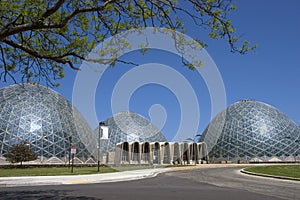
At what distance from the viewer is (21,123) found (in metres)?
50.6

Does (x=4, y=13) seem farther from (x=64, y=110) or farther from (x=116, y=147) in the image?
(x=116, y=147)

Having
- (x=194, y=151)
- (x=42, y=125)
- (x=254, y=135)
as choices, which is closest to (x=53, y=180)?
(x=42, y=125)

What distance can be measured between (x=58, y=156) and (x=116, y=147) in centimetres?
2894

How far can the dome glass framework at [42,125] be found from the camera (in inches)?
1924

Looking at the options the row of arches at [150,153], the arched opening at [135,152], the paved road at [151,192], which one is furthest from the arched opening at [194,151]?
the paved road at [151,192]

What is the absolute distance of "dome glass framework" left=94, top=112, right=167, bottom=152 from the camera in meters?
80.6

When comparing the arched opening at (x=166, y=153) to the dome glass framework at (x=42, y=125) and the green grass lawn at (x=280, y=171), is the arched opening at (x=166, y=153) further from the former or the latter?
the green grass lawn at (x=280, y=171)

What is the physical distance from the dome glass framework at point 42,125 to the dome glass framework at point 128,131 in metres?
19.2

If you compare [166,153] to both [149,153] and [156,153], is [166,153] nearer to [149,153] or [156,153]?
[156,153]

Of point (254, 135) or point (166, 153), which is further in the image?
point (254, 135)

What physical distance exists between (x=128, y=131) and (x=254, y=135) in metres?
35.1

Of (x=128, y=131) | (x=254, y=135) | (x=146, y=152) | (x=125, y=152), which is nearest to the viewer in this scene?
(x=125, y=152)

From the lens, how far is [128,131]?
84.4 metres

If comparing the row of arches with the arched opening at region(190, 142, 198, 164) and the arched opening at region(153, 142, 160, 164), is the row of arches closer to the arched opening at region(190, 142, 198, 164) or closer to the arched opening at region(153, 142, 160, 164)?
the arched opening at region(153, 142, 160, 164)
